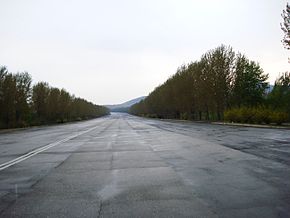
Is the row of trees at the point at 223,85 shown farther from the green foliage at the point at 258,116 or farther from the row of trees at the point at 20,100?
the row of trees at the point at 20,100

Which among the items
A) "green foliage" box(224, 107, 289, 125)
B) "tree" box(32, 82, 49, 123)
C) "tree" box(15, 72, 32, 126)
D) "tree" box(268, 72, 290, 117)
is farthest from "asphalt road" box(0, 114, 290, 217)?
"tree" box(32, 82, 49, 123)

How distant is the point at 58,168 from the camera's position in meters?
9.32

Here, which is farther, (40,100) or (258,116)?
(40,100)

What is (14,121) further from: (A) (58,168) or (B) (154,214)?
(B) (154,214)

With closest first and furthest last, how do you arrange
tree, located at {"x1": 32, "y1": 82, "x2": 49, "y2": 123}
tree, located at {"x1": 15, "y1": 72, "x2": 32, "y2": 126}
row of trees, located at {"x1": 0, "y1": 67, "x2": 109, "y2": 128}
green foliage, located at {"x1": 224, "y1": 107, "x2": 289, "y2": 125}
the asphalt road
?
the asphalt road, green foliage, located at {"x1": 224, "y1": 107, "x2": 289, "y2": 125}, row of trees, located at {"x1": 0, "y1": 67, "x2": 109, "y2": 128}, tree, located at {"x1": 15, "y1": 72, "x2": 32, "y2": 126}, tree, located at {"x1": 32, "y1": 82, "x2": 49, "y2": 123}

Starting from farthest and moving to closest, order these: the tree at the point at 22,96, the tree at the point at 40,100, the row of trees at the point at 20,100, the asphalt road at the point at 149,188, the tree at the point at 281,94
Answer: the tree at the point at 40,100, the tree at the point at 281,94, the tree at the point at 22,96, the row of trees at the point at 20,100, the asphalt road at the point at 149,188

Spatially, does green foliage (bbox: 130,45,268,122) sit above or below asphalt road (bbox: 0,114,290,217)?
above

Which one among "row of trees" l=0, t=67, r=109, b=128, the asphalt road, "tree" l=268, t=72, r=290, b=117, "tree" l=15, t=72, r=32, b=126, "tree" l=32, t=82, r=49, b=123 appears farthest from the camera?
"tree" l=32, t=82, r=49, b=123

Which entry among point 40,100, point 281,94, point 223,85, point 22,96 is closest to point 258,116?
point 223,85

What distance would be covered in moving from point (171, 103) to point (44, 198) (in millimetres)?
76907

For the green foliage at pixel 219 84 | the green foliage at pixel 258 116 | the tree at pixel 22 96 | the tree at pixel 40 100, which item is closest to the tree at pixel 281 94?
the green foliage at pixel 219 84

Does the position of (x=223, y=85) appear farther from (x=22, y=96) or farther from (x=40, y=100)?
(x=40, y=100)

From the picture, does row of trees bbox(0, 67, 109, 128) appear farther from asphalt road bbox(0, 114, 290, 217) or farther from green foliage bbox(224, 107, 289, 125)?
asphalt road bbox(0, 114, 290, 217)

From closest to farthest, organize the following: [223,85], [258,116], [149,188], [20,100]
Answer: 1. [149,188]
2. [258,116]
3. [20,100]
4. [223,85]
